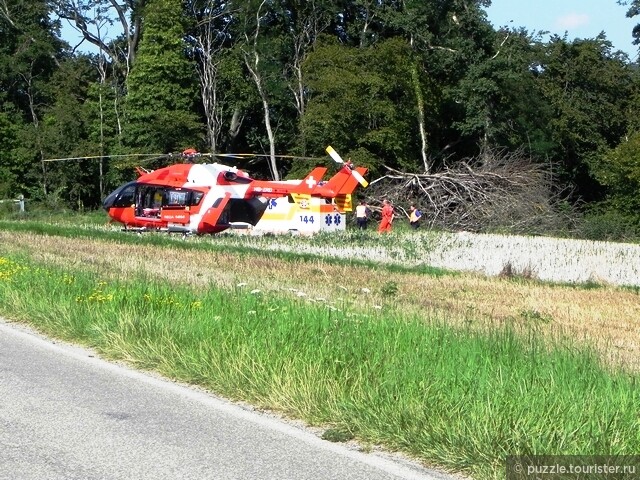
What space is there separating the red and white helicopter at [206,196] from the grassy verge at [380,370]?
20.5m

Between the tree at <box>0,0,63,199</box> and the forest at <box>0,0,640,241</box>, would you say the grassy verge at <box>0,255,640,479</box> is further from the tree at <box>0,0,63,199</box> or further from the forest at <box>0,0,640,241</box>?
the tree at <box>0,0,63,199</box>

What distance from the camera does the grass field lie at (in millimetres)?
6781

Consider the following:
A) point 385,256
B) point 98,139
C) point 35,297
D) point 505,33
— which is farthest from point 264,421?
point 98,139

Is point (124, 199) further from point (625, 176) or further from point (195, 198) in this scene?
point (625, 176)

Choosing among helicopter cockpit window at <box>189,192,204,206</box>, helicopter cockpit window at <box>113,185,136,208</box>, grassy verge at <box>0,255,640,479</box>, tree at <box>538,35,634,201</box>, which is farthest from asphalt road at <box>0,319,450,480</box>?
tree at <box>538,35,634,201</box>

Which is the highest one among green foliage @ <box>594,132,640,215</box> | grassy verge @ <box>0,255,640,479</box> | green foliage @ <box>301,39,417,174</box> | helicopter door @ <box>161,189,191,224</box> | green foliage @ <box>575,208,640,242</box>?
green foliage @ <box>301,39,417,174</box>

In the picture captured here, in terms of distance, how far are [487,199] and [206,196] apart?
14003 millimetres

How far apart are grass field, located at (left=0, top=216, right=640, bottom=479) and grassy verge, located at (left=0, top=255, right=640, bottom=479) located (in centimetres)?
2

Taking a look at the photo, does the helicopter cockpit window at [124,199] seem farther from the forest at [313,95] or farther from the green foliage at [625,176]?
the green foliage at [625,176]

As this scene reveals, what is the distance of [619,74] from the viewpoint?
203ft

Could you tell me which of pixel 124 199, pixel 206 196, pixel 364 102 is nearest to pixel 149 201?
pixel 124 199

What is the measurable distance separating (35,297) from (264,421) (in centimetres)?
695

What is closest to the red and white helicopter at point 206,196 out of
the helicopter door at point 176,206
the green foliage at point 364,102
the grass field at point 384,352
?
the helicopter door at point 176,206

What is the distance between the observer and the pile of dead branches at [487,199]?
40.9m
